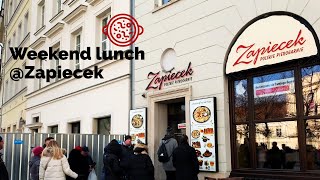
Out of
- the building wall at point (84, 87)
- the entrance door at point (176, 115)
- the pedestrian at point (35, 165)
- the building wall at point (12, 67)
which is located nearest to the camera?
the pedestrian at point (35, 165)

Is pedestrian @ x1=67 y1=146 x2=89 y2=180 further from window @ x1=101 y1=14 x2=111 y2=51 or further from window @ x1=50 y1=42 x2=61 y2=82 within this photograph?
window @ x1=50 y1=42 x2=61 y2=82

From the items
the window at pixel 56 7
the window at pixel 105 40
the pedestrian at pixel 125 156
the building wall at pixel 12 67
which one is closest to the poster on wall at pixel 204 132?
the pedestrian at pixel 125 156

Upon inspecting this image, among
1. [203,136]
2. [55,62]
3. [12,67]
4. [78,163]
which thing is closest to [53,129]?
[55,62]

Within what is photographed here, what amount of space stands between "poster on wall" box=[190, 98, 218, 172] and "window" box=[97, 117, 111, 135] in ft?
16.4

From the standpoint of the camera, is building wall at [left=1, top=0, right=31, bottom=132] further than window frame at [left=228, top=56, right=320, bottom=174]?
Yes

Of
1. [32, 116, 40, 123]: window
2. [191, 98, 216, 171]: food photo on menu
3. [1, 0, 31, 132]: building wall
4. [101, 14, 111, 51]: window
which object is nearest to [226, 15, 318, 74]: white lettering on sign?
[191, 98, 216, 171]: food photo on menu

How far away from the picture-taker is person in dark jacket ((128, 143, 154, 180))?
877 centimetres

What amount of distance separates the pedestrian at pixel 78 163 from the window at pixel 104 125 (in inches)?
165

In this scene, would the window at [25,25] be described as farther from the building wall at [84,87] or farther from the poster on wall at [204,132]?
the poster on wall at [204,132]

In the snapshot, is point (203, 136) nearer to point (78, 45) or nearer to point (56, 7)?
point (78, 45)

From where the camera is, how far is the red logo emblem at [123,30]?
1362 centimetres

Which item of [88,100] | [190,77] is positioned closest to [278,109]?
[190,77]

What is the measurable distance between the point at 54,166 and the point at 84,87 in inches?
323

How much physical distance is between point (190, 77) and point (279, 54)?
2.89m
